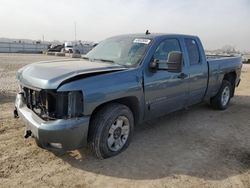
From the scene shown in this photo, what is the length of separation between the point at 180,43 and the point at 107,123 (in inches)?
96.8

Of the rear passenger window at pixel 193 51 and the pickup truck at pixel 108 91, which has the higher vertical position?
the rear passenger window at pixel 193 51

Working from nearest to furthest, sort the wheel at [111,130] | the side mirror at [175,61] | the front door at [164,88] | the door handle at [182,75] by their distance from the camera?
the wheel at [111,130], the side mirror at [175,61], the front door at [164,88], the door handle at [182,75]

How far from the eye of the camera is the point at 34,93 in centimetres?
384

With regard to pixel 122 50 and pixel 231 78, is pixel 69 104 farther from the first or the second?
pixel 231 78

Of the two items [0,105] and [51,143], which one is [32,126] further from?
[0,105]

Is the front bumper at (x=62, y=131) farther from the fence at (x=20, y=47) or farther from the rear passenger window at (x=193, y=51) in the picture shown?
the fence at (x=20, y=47)

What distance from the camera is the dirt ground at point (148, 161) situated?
3502 mm

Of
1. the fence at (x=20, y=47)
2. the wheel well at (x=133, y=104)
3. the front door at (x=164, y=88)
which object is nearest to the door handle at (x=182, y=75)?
the front door at (x=164, y=88)

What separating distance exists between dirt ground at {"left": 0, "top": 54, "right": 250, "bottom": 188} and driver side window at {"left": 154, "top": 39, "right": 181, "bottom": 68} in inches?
57.0

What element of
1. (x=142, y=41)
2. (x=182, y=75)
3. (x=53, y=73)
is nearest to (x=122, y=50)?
(x=142, y=41)

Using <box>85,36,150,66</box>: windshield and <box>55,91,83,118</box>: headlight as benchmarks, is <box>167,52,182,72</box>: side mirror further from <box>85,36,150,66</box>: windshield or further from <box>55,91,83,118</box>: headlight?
<box>55,91,83,118</box>: headlight

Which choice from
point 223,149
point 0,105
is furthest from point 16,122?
point 223,149

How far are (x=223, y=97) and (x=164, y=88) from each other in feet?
10.3

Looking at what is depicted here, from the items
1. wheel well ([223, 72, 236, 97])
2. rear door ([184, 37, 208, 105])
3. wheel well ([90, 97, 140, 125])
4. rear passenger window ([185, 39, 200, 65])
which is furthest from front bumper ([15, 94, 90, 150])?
wheel well ([223, 72, 236, 97])
